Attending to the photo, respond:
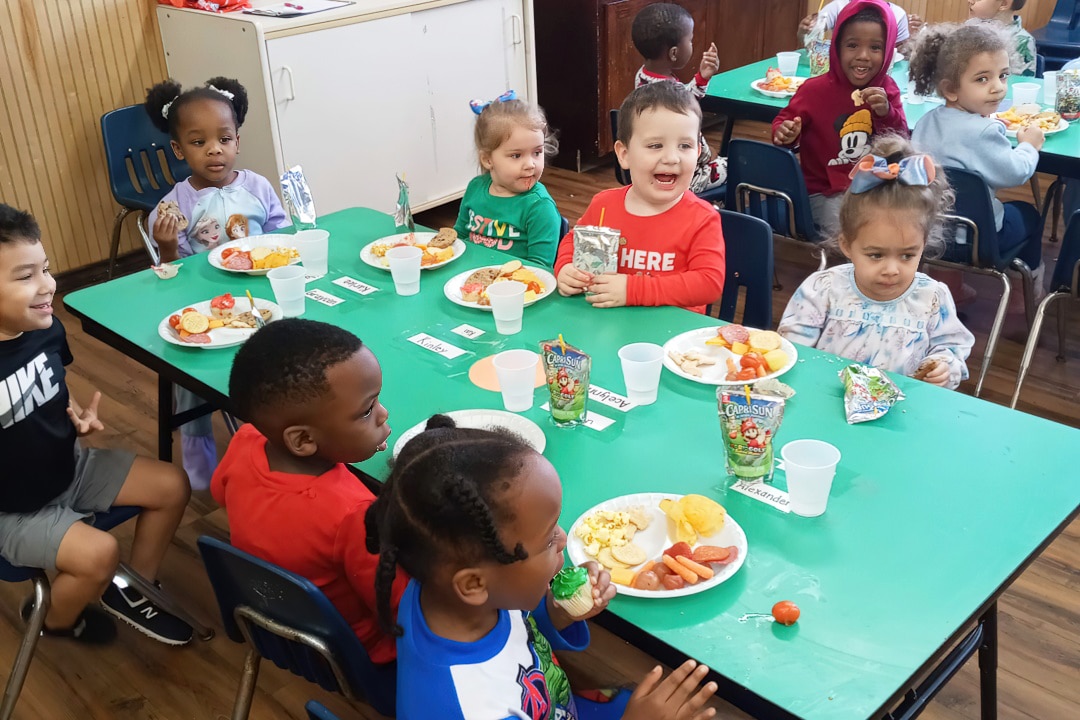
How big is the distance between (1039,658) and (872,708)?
4.32 ft

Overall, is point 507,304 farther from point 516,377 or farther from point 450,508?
point 450,508

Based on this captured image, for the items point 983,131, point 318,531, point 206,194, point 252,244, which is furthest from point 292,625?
point 983,131

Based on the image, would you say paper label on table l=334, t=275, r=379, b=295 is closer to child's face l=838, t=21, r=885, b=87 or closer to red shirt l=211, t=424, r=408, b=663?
red shirt l=211, t=424, r=408, b=663

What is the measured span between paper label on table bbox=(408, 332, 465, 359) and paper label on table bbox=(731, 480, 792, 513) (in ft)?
2.32

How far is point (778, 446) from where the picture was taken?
1.64m

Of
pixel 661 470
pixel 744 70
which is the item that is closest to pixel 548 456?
pixel 661 470

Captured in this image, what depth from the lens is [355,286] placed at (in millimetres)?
2379

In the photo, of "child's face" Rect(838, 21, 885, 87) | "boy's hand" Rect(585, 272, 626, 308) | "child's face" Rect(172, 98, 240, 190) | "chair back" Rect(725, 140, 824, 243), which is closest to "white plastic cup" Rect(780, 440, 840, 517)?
"boy's hand" Rect(585, 272, 626, 308)

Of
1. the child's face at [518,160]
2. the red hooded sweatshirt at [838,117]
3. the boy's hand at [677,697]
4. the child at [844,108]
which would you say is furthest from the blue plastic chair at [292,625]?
the red hooded sweatshirt at [838,117]

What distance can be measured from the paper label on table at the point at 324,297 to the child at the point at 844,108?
72.5 inches

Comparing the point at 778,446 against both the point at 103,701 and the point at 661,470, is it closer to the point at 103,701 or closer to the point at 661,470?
the point at 661,470

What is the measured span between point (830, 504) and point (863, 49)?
234 cm

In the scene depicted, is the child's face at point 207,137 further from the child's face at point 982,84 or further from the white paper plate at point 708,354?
the child's face at point 982,84

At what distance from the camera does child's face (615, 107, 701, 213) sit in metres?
2.27
